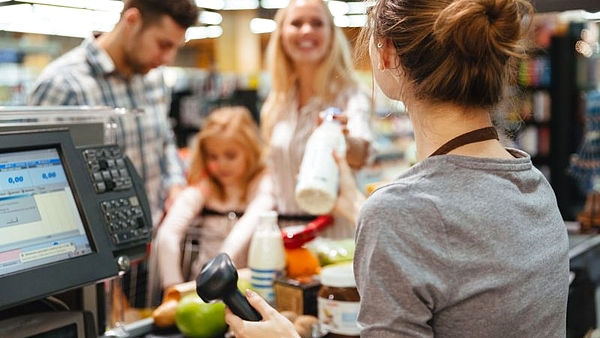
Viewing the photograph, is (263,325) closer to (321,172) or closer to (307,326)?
(307,326)

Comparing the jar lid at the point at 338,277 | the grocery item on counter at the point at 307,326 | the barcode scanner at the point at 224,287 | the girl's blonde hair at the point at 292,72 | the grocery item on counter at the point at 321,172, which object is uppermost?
the girl's blonde hair at the point at 292,72

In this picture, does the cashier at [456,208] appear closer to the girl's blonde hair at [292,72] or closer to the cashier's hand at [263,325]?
the cashier's hand at [263,325]

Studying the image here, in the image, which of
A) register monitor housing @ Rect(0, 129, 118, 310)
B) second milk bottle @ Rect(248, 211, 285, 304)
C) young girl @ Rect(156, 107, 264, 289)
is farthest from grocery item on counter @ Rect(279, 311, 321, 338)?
young girl @ Rect(156, 107, 264, 289)

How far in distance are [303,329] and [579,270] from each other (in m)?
0.89

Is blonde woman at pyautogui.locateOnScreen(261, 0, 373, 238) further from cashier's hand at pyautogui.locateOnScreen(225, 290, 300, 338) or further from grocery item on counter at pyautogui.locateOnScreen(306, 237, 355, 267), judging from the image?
cashier's hand at pyautogui.locateOnScreen(225, 290, 300, 338)

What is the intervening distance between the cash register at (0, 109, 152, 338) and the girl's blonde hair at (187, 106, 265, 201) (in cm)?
181

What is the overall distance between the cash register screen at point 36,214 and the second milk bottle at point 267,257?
1.62 ft

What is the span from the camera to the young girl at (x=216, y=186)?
3006 mm

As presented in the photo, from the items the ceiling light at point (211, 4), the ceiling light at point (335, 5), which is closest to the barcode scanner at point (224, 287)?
the ceiling light at point (335, 5)

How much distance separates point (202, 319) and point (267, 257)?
209 millimetres

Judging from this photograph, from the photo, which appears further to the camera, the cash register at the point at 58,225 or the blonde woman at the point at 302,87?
the blonde woman at the point at 302,87

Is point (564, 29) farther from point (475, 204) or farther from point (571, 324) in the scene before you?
point (475, 204)

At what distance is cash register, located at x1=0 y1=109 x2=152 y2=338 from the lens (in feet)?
3.72

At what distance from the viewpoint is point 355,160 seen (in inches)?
85.6
